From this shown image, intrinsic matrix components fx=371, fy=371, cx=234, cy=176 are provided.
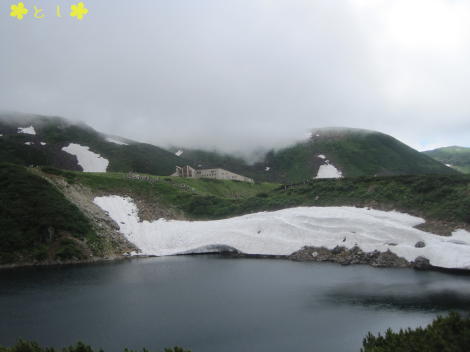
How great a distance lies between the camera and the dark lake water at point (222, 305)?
2064 cm

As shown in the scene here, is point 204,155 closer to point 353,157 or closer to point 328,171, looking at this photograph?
point 328,171

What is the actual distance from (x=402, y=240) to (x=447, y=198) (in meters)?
12.8

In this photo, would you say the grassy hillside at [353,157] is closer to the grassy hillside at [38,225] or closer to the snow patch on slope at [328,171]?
the snow patch on slope at [328,171]

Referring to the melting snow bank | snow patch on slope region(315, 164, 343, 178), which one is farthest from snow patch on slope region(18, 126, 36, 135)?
snow patch on slope region(315, 164, 343, 178)

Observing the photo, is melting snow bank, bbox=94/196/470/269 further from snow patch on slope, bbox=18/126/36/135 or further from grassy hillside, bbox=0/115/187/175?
snow patch on slope, bbox=18/126/36/135

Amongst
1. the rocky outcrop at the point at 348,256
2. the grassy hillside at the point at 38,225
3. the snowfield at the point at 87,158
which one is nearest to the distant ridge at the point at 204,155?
the snowfield at the point at 87,158

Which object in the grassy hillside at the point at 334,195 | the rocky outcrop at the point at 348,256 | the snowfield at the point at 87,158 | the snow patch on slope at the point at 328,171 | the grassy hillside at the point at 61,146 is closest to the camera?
the rocky outcrop at the point at 348,256

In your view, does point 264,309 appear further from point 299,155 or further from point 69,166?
point 299,155

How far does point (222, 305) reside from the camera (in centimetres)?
2641

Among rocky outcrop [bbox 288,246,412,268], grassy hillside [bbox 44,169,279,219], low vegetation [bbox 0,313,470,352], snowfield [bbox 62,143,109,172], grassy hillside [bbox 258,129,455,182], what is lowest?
rocky outcrop [bbox 288,246,412,268]

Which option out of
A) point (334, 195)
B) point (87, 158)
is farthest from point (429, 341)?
point (87, 158)

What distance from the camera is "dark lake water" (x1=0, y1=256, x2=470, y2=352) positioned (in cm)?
2064

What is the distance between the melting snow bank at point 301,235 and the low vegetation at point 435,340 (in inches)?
959

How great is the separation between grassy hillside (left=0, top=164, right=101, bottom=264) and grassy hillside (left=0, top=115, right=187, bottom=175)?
59886mm
